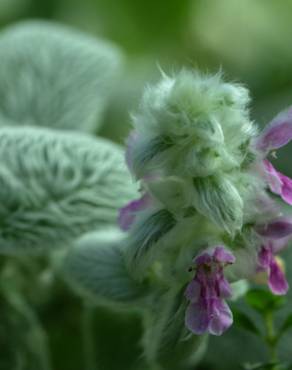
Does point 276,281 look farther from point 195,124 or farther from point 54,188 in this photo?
point 54,188

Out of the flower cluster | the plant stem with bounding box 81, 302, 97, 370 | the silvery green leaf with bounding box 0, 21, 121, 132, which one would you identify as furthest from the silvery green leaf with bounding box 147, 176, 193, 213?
the silvery green leaf with bounding box 0, 21, 121, 132

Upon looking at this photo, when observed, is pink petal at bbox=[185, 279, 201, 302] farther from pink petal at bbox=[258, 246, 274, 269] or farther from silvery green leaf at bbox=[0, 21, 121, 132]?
silvery green leaf at bbox=[0, 21, 121, 132]

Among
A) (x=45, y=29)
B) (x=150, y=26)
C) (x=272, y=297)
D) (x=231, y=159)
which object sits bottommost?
(x=150, y=26)

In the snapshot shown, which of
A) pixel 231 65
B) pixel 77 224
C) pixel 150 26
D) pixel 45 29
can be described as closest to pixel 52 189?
pixel 77 224

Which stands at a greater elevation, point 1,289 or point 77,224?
point 77,224

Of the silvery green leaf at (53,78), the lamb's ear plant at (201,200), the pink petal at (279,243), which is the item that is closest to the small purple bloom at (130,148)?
the lamb's ear plant at (201,200)

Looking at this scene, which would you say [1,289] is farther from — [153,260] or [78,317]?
[153,260]
